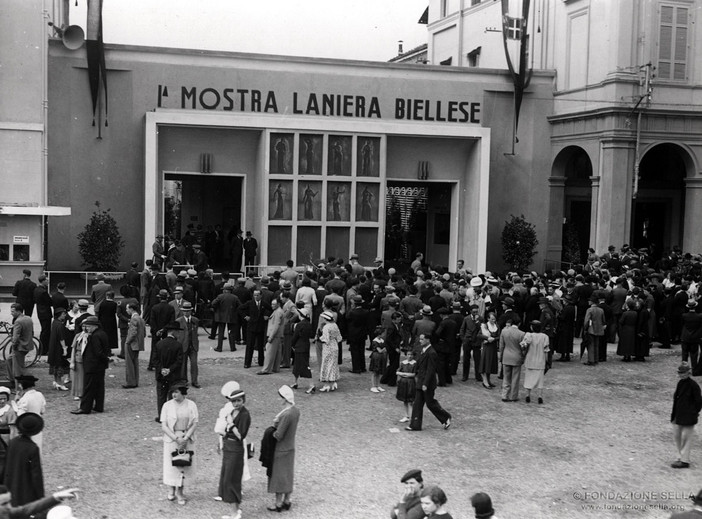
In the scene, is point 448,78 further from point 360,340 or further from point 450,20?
point 360,340

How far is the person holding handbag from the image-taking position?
10031mm

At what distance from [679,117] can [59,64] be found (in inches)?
845

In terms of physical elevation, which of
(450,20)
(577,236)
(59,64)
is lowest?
(577,236)

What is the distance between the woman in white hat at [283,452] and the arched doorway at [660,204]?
26176mm

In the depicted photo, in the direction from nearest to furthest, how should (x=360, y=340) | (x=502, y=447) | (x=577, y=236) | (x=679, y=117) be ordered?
(x=502, y=447) → (x=360, y=340) → (x=679, y=117) → (x=577, y=236)

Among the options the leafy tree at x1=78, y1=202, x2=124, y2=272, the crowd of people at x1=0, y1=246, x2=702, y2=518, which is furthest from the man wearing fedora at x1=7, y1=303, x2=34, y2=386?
the leafy tree at x1=78, y1=202, x2=124, y2=272

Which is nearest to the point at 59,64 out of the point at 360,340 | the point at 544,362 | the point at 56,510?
the point at 360,340

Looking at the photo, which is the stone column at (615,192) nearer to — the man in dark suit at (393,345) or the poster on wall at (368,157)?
the poster on wall at (368,157)

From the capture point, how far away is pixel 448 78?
30500 millimetres

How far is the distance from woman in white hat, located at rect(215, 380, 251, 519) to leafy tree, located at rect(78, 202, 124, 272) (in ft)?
58.8

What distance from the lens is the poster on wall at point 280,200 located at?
27.6 metres

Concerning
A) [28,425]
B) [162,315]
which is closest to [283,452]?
[28,425]

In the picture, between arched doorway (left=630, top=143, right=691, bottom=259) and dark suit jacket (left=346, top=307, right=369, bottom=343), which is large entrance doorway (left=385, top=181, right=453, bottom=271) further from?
dark suit jacket (left=346, top=307, right=369, bottom=343)

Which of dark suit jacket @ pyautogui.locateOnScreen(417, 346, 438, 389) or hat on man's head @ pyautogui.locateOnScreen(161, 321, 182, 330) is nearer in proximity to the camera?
dark suit jacket @ pyautogui.locateOnScreen(417, 346, 438, 389)
